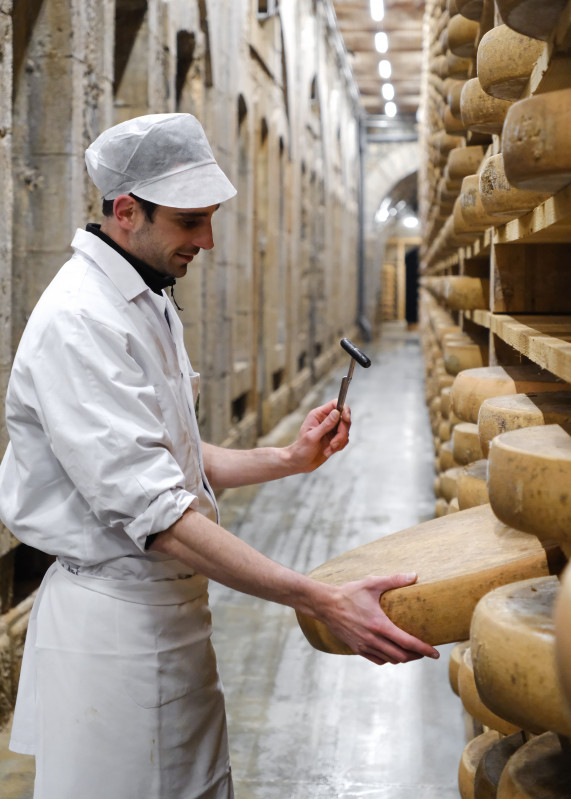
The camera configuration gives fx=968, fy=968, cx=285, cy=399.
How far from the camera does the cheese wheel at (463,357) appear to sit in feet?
13.3

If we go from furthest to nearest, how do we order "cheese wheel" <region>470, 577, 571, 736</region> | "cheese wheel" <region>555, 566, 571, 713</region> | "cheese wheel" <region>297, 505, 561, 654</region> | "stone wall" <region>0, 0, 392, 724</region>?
"stone wall" <region>0, 0, 392, 724</region> → "cheese wheel" <region>297, 505, 561, 654</region> → "cheese wheel" <region>470, 577, 571, 736</region> → "cheese wheel" <region>555, 566, 571, 713</region>

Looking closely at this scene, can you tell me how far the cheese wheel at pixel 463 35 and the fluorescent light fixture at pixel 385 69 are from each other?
690 inches

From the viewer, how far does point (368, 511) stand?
22.9 ft

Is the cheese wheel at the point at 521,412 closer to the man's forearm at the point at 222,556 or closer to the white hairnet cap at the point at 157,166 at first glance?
the man's forearm at the point at 222,556

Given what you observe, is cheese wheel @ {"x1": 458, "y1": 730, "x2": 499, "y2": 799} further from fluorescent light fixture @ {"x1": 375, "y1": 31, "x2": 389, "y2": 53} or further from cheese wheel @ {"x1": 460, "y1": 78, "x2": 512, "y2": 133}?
fluorescent light fixture @ {"x1": 375, "y1": 31, "x2": 389, "y2": 53}

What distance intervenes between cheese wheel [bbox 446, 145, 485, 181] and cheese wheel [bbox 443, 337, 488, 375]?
756 mm

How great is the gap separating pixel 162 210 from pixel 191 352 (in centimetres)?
503

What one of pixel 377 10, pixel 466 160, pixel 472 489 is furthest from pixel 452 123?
pixel 377 10

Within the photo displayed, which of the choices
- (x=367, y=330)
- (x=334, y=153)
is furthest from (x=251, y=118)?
(x=367, y=330)

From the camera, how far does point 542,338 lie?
1744mm

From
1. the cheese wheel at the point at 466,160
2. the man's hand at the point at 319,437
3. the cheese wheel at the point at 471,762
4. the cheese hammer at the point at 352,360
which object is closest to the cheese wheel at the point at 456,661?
the cheese wheel at the point at 471,762

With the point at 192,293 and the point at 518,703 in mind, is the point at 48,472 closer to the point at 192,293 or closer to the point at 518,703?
the point at 518,703

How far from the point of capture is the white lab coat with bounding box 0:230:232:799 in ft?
6.18

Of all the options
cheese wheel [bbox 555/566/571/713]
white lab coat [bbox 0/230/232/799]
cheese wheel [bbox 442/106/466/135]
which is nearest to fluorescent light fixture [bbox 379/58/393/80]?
→ cheese wheel [bbox 442/106/466/135]
